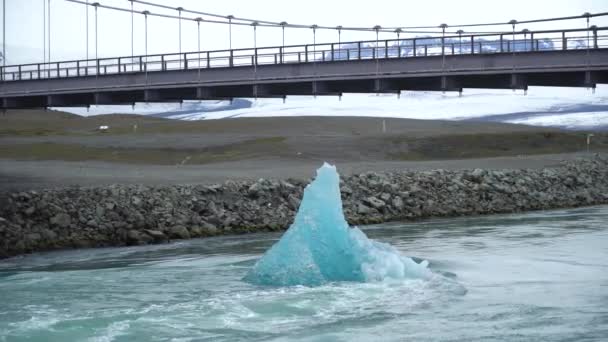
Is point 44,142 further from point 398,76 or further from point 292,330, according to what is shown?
point 292,330

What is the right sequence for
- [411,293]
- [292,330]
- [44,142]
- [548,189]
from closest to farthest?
[292,330], [411,293], [548,189], [44,142]

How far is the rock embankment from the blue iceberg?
7.73 m

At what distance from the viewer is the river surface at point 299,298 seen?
12922mm

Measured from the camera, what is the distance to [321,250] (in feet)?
53.2

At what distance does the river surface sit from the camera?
12.9 m

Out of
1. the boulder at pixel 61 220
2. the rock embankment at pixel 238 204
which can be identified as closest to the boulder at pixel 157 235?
the rock embankment at pixel 238 204

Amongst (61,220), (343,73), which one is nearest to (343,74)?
(343,73)

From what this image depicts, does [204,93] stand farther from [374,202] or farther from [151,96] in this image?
[374,202]

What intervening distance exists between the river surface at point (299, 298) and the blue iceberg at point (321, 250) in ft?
0.93

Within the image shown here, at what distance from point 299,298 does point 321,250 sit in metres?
1.35

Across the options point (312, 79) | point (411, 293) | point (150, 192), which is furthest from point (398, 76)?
point (411, 293)

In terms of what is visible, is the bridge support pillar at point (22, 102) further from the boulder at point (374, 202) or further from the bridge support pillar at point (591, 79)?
the boulder at point (374, 202)

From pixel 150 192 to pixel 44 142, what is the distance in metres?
29.3

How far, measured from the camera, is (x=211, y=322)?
44.4 feet
